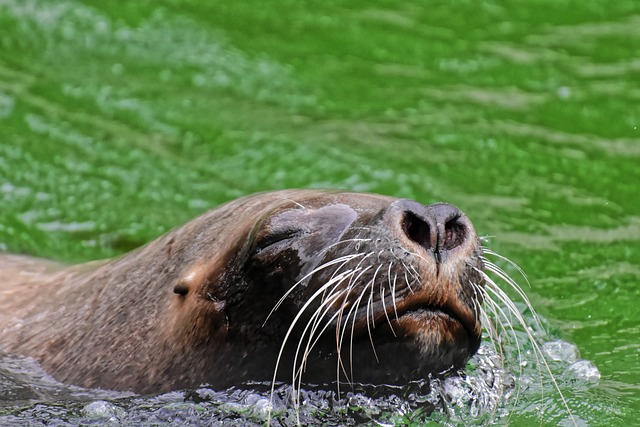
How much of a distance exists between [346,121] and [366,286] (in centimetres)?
511

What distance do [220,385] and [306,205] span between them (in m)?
0.78

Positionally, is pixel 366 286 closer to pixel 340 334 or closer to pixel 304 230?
pixel 340 334

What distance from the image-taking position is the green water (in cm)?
778

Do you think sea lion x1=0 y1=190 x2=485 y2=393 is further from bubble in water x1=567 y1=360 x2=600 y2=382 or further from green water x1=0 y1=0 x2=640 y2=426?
green water x1=0 y1=0 x2=640 y2=426

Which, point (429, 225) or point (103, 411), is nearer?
point (429, 225)

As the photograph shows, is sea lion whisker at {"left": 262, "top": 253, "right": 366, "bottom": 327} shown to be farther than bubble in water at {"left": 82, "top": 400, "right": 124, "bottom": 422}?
No

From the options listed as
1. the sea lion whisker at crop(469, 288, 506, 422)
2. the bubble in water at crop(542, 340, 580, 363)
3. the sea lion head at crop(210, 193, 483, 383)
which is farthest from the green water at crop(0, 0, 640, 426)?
the sea lion head at crop(210, 193, 483, 383)

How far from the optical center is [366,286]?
4422 mm

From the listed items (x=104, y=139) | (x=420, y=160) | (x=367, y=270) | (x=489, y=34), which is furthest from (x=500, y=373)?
(x=489, y=34)

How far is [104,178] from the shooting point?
337 inches

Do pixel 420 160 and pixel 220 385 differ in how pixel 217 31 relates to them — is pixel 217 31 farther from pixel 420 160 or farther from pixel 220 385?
pixel 220 385

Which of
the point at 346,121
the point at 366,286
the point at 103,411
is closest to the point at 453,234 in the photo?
the point at 366,286

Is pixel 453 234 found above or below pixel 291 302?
above

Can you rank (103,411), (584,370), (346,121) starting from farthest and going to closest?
(346,121) < (584,370) < (103,411)
